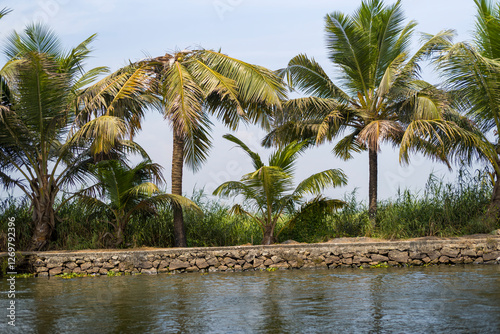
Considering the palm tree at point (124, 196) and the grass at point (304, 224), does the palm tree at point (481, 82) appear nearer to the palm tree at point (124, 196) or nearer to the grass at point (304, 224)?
the grass at point (304, 224)

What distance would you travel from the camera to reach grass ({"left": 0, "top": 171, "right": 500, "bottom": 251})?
1612 cm

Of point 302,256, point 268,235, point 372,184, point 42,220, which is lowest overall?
point 302,256

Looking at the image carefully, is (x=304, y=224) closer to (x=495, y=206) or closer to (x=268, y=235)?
(x=268, y=235)

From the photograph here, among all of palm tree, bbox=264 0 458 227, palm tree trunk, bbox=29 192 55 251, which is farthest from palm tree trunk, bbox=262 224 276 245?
palm tree trunk, bbox=29 192 55 251

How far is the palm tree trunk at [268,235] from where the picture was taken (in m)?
15.6

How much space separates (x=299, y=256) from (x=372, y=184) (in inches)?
169

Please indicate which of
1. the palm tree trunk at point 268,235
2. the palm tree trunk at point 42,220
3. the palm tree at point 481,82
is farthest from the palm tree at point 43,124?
the palm tree at point 481,82

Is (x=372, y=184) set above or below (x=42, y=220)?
above

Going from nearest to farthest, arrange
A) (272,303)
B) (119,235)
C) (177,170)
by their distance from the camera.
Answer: (272,303) → (119,235) → (177,170)

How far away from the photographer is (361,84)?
18.3 meters

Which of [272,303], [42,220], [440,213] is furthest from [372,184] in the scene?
[42,220]

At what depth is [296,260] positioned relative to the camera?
48.2 feet

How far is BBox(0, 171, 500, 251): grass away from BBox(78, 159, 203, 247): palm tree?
38 centimetres

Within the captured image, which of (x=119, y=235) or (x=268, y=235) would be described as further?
(x=119, y=235)
